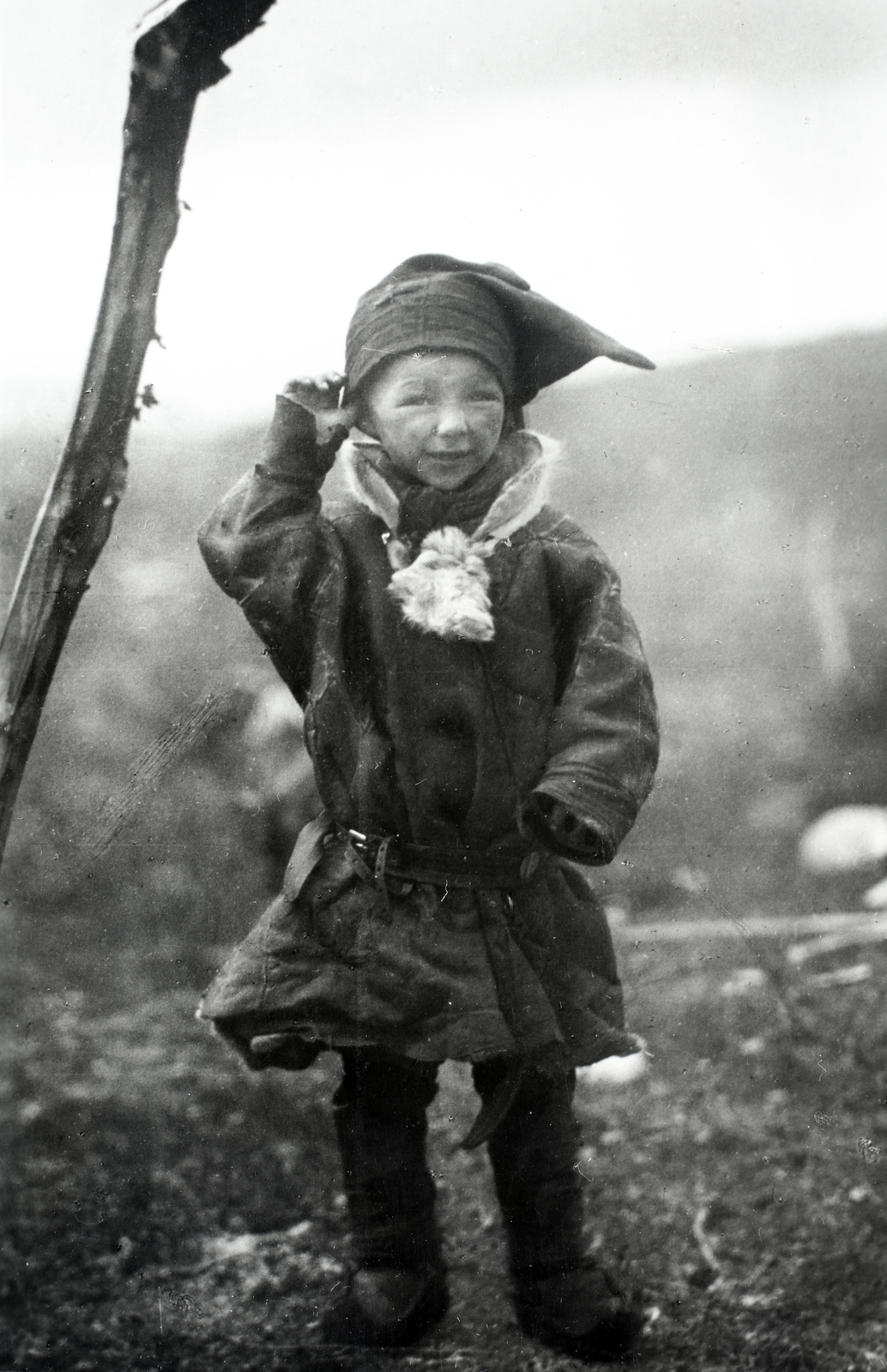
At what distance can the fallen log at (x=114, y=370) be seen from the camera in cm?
236

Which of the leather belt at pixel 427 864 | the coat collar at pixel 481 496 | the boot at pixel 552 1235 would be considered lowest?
the boot at pixel 552 1235

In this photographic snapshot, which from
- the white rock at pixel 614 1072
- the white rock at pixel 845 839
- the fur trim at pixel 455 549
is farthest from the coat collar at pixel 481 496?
the white rock at pixel 614 1072

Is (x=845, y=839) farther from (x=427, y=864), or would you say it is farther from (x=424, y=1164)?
(x=424, y=1164)

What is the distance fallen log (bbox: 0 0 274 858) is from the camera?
236 centimetres

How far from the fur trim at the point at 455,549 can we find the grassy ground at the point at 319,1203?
782 millimetres

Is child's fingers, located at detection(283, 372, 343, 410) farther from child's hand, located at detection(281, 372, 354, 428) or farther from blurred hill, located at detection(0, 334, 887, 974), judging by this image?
blurred hill, located at detection(0, 334, 887, 974)

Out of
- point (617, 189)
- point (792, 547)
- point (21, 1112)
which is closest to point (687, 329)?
point (617, 189)

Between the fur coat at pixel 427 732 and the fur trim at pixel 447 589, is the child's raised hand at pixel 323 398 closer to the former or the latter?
the fur coat at pixel 427 732

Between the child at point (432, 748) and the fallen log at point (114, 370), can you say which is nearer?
the child at point (432, 748)

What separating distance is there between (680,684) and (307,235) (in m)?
1.08

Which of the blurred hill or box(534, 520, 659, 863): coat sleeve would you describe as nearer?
box(534, 520, 659, 863): coat sleeve

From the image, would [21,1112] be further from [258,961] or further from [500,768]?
[500,768]

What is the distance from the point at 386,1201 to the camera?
2271 millimetres

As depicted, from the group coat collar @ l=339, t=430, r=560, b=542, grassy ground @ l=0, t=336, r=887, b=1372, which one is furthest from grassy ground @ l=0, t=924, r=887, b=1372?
coat collar @ l=339, t=430, r=560, b=542
